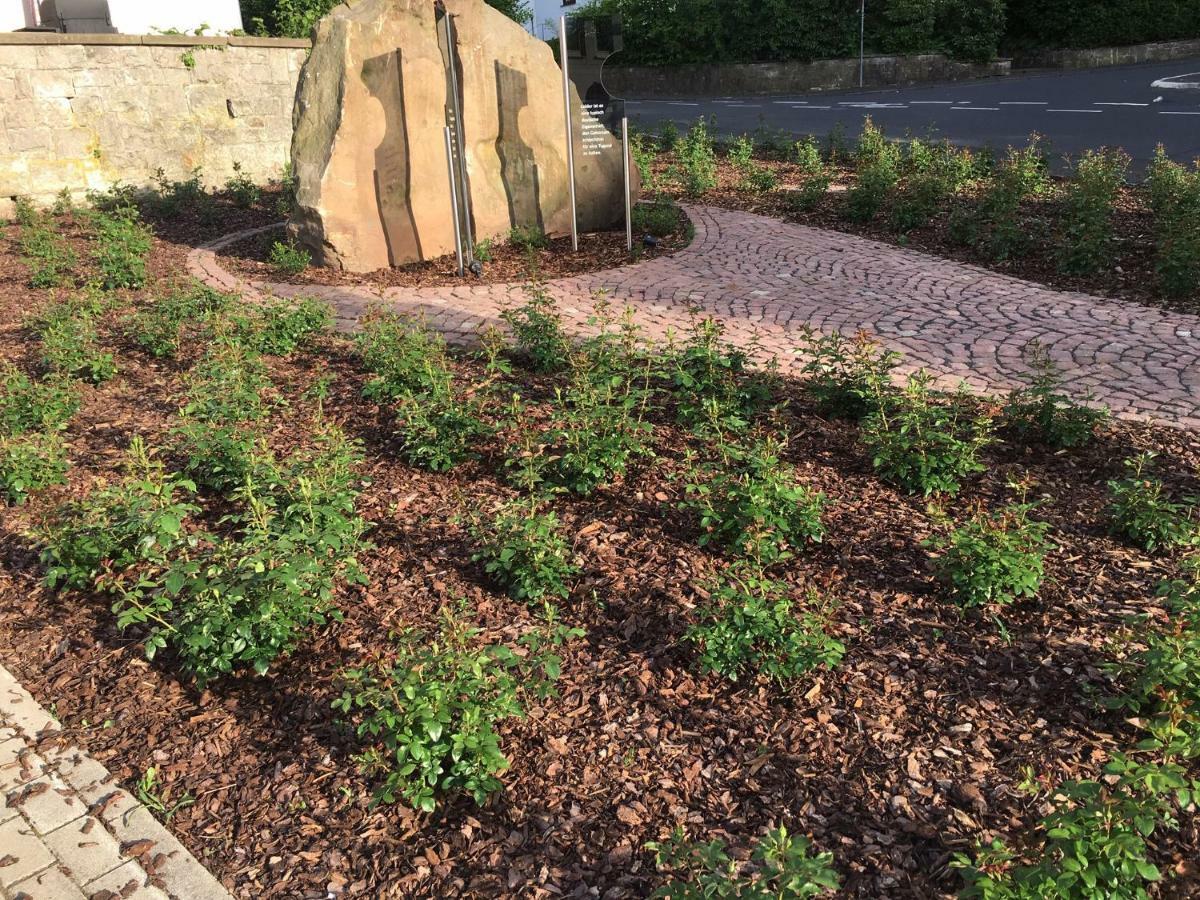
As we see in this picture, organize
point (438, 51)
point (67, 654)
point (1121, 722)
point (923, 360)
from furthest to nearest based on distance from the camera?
point (438, 51) < point (923, 360) < point (67, 654) < point (1121, 722)

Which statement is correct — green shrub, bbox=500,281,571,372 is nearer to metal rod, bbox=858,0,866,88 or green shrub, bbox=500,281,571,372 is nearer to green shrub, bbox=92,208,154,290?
green shrub, bbox=92,208,154,290

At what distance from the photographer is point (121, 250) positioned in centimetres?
914

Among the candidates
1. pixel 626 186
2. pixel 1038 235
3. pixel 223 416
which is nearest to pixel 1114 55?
pixel 1038 235

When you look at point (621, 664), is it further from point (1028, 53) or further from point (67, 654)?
point (1028, 53)

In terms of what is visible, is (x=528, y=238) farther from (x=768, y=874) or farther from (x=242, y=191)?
(x=768, y=874)

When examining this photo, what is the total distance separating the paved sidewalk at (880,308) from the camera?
598 cm

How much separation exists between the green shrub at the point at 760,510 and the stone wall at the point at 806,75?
2681cm

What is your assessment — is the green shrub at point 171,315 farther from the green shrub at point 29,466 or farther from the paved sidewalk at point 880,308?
the green shrub at point 29,466

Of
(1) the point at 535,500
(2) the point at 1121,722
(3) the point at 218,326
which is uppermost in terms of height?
(3) the point at 218,326

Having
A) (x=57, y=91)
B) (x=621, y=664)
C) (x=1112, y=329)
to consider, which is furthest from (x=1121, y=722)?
(x=57, y=91)

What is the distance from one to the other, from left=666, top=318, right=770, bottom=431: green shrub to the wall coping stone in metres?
8.76

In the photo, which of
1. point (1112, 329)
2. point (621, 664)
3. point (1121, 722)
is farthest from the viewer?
point (1112, 329)

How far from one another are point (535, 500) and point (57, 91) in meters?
11.2

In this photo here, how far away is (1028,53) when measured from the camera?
28953 millimetres
